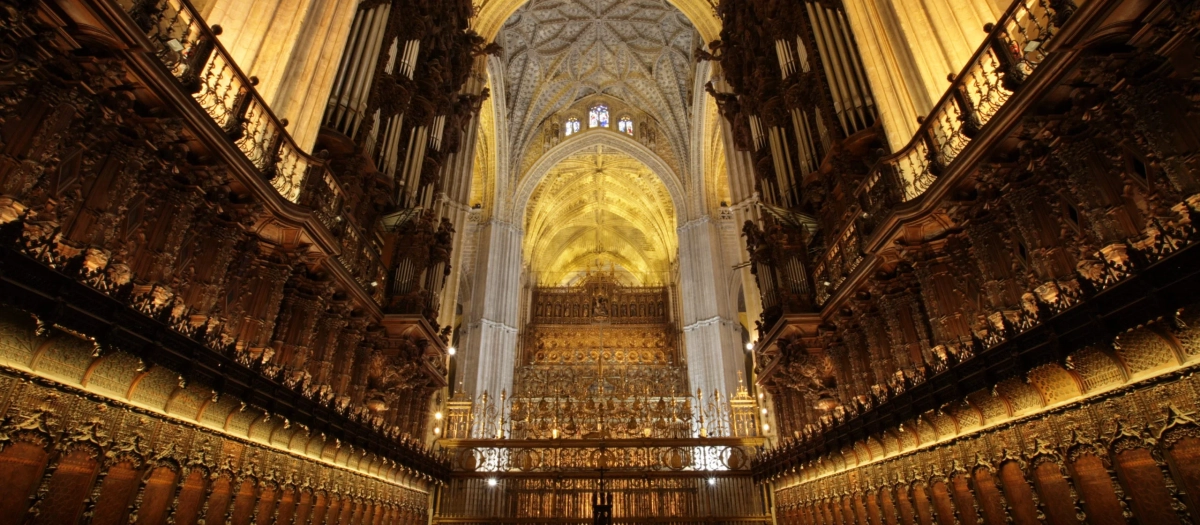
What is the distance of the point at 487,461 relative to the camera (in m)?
11.4

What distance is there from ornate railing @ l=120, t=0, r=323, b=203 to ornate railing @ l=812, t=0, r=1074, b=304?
23.0 ft

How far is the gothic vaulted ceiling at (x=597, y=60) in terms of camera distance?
25.8m

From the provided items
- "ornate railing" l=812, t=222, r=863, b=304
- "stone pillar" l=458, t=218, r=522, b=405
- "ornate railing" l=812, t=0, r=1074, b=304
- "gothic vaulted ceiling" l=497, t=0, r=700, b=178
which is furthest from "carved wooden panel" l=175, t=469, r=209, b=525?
"gothic vaulted ceiling" l=497, t=0, r=700, b=178

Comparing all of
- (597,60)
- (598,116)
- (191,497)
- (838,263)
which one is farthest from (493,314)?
(191,497)

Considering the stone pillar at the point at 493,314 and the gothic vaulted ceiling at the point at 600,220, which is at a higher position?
the gothic vaulted ceiling at the point at 600,220

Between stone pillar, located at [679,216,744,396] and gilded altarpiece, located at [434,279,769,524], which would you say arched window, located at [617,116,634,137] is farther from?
gilded altarpiece, located at [434,279,769,524]

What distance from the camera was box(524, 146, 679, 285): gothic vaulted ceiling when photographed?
1194 inches

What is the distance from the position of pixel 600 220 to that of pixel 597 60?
11472 mm

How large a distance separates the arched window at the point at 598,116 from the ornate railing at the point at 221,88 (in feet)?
73.1

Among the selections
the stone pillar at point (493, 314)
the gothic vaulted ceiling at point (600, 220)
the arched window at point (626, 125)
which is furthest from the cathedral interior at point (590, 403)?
the gothic vaulted ceiling at point (600, 220)

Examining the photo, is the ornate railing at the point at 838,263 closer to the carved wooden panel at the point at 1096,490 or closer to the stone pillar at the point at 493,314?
the carved wooden panel at the point at 1096,490

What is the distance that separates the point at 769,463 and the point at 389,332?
7.22 metres

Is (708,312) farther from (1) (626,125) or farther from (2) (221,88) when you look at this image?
(2) (221,88)

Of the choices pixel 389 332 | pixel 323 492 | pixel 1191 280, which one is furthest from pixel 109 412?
pixel 1191 280
